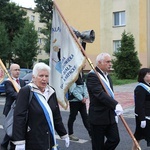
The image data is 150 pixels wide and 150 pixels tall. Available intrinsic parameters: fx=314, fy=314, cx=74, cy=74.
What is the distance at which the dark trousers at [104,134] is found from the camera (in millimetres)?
4676

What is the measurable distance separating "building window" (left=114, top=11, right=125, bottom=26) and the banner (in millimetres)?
26619

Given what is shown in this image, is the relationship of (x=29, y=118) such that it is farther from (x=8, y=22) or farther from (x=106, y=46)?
(x=8, y=22)

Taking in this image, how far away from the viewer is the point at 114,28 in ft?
105

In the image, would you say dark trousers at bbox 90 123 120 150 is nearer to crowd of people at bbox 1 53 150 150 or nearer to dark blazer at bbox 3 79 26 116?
crowd of people at bbox 1 53 150 150

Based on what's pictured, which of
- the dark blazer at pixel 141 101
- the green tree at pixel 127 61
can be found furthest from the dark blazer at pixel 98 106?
the green tree at pixel 127 61

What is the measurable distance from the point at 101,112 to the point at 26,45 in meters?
32.1

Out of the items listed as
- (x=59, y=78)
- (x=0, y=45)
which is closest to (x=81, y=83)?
(x=59, y=78)

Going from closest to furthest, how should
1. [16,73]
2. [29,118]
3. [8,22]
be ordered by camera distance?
[29,118] → [16,73] → [8,22]

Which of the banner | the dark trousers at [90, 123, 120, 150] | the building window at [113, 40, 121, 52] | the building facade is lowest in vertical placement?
the dark trousers at [90, 123, 120, 150]

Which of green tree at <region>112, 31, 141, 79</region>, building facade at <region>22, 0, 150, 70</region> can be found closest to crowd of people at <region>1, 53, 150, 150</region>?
green tree at <region>112, 31, 141, 79</region>

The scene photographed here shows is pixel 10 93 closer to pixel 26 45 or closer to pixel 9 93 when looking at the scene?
pixel 9 93

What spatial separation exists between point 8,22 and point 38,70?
4016 centimetres

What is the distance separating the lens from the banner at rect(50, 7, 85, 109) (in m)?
5.33

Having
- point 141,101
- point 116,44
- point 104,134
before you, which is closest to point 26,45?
point 116,44
